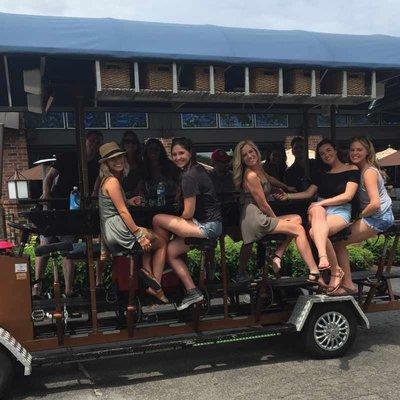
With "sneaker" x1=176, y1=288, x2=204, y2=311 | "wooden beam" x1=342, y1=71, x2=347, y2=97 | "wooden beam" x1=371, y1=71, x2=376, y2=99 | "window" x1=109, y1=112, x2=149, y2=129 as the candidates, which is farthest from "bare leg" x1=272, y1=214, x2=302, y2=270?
"window" x1=109, y1=112, x2=149, y2=129

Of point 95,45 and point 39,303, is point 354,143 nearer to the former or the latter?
point 95,45

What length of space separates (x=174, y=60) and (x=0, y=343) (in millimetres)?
2658

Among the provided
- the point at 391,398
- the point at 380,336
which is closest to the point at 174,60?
the point at 391,398

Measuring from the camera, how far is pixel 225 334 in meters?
4.29

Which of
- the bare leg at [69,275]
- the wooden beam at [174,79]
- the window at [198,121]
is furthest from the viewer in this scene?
the window at [198,121]

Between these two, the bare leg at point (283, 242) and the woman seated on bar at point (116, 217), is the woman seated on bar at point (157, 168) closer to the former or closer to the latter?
the woman seated on bar at point (116, 217)

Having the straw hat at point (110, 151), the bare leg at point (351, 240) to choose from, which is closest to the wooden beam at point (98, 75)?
the straw hat at point (110, 151)

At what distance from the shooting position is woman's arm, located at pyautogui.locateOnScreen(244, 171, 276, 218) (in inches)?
173

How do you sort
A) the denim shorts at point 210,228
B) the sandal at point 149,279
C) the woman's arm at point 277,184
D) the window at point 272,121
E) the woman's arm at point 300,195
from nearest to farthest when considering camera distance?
the sandal at point 149,279, the denim shorts at point 210,228, the woman's arm at point 300,195, the woman's arm at point 277,184, the window at point 272,121

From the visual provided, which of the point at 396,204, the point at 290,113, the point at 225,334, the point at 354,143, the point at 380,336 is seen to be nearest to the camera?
the point at 225,334

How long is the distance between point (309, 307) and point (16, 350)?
8.38 feet

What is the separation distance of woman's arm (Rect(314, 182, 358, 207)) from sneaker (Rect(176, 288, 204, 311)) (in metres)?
1.46

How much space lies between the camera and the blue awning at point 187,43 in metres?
3.78

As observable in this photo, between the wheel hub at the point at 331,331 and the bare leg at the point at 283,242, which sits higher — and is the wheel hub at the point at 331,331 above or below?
below
